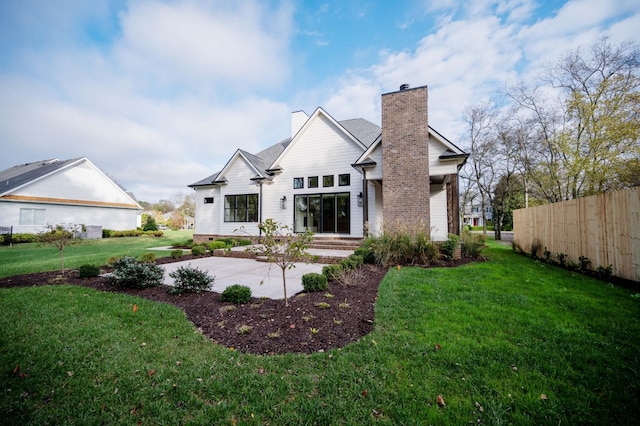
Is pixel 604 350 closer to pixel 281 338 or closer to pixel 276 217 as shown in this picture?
pixel 281 338

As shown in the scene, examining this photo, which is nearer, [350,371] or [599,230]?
[350,371]

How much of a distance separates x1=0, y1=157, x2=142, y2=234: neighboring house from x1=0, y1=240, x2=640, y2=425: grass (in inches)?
876

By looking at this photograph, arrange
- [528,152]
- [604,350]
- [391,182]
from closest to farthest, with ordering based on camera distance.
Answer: [604,350]
[391,182]
[528,152]

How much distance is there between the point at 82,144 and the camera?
Answer: 2545 centimetres

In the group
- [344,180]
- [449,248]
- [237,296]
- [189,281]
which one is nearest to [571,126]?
[449,248]

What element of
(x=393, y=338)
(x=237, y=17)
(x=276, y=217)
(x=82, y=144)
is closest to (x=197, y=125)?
(x=276, y=217)

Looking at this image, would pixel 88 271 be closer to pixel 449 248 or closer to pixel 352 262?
pixel 352 262

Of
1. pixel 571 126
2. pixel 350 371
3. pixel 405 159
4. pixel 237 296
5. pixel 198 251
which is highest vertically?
pixel 571 126

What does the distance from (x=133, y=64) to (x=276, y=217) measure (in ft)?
30.9

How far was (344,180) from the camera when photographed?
13.3 m

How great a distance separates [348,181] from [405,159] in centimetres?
358

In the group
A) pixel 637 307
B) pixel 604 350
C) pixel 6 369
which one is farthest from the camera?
pixel 637 307

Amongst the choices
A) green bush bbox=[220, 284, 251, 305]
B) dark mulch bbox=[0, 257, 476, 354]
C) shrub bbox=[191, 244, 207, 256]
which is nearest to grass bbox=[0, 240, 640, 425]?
dark mulch bbox=[0, 257, 476, 354]

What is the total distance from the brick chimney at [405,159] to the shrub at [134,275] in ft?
25.2
